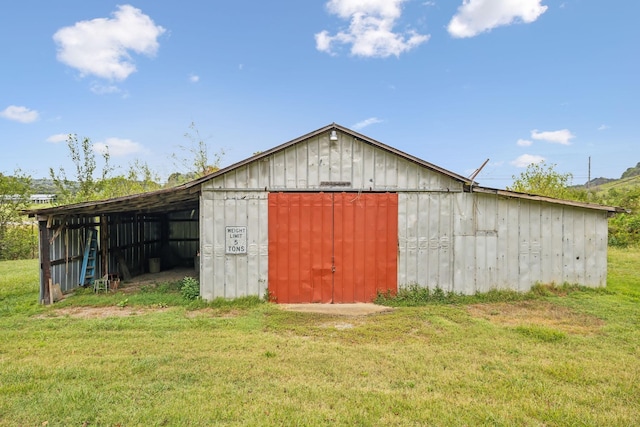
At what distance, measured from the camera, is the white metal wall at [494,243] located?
9.07 metres

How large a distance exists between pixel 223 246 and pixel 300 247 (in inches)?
75.1

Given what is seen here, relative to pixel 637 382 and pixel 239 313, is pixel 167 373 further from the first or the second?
pixel 637 382

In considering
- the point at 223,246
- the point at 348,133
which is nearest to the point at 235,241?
the point at 223,246

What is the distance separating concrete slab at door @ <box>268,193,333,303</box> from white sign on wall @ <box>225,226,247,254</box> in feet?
2.19

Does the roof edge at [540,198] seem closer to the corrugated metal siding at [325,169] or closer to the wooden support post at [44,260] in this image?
the corrugated metal siding at [325,169]

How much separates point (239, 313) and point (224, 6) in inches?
457

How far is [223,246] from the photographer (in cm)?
882

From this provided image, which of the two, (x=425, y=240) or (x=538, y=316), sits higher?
(x=425, y=240)

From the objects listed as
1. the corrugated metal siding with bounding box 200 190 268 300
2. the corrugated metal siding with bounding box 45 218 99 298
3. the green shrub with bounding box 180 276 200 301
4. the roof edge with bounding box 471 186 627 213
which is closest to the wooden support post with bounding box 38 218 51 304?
the corrugated metal siding with bounding box 45 218 99 298

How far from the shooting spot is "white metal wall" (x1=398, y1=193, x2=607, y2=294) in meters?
9.07

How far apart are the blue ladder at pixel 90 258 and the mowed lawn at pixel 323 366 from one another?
2.56 metres

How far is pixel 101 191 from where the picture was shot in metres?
21.8

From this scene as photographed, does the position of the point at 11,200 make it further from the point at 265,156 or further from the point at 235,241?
the point at 265,156

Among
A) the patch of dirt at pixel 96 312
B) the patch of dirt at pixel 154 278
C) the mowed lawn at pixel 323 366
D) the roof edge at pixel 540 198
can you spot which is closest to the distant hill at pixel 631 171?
the roof edge at pixel 540 198
